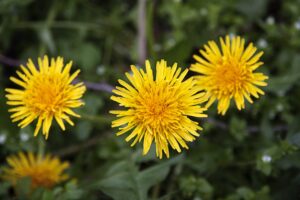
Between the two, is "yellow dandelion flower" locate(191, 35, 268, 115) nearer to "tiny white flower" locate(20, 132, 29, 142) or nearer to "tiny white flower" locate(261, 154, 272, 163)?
"tiny white flower" locate(261, 154, 272, 163)

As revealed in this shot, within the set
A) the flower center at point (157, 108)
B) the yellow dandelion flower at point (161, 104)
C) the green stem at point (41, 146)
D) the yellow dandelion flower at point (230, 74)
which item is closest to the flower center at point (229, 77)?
the yellow dandelion flower at point (230, 74)

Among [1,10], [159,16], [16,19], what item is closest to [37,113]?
[1,10]

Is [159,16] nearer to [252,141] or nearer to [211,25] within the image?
[211,25]

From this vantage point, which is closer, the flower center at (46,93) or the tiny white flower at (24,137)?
the flower center at (46,93)

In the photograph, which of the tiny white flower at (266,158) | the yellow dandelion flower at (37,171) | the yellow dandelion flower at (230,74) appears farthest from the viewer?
the yellow dandelion flower at (37,171)

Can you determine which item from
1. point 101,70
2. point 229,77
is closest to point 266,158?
point 229,77

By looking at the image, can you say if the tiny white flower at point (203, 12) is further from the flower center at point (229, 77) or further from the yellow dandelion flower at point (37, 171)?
the yellow dandelion flower at point (37, 171)

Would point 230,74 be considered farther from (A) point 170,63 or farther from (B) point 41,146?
(B) point 41,146
